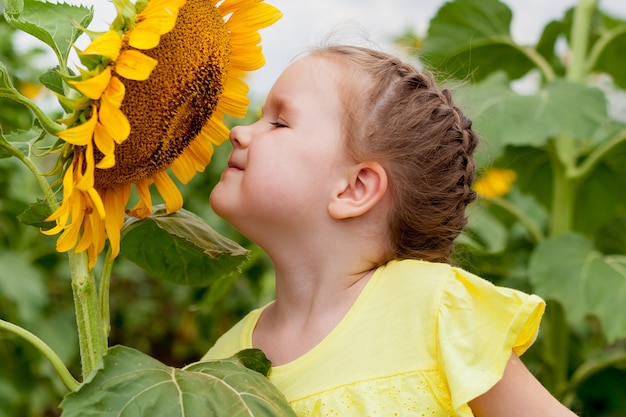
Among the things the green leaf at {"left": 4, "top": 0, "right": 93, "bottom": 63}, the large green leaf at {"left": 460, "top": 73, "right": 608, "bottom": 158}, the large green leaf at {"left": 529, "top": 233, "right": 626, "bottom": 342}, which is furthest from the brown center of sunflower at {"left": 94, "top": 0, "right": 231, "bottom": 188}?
the large green leaf at {"left": 529, "top": 233, "right": 626, "bottom": 342}

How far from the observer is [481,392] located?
1.14 m

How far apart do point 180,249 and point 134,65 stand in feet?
1.53

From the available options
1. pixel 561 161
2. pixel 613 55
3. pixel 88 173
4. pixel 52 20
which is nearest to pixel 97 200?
pixel 88 173

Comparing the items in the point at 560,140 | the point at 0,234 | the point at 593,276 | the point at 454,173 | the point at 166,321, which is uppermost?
the point at 454,173

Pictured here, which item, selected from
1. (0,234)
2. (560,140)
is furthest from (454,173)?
(0,234)

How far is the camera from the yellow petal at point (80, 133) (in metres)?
1.04

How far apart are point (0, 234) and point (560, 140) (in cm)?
194

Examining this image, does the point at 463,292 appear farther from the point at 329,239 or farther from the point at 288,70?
the point at 288,70

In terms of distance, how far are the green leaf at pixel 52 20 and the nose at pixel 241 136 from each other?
33 centimetres

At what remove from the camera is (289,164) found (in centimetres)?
136

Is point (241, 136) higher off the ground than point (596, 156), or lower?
higher

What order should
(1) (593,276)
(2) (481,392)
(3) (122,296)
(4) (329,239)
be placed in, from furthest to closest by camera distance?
(3) (122,296), (1) (593,276), (4) (329,239), (2) (481,392)

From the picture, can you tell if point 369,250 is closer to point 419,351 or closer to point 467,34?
point 419,351

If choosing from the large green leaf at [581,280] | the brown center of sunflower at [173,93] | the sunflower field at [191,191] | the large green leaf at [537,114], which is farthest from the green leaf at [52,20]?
the large green leaf at [581,280]
